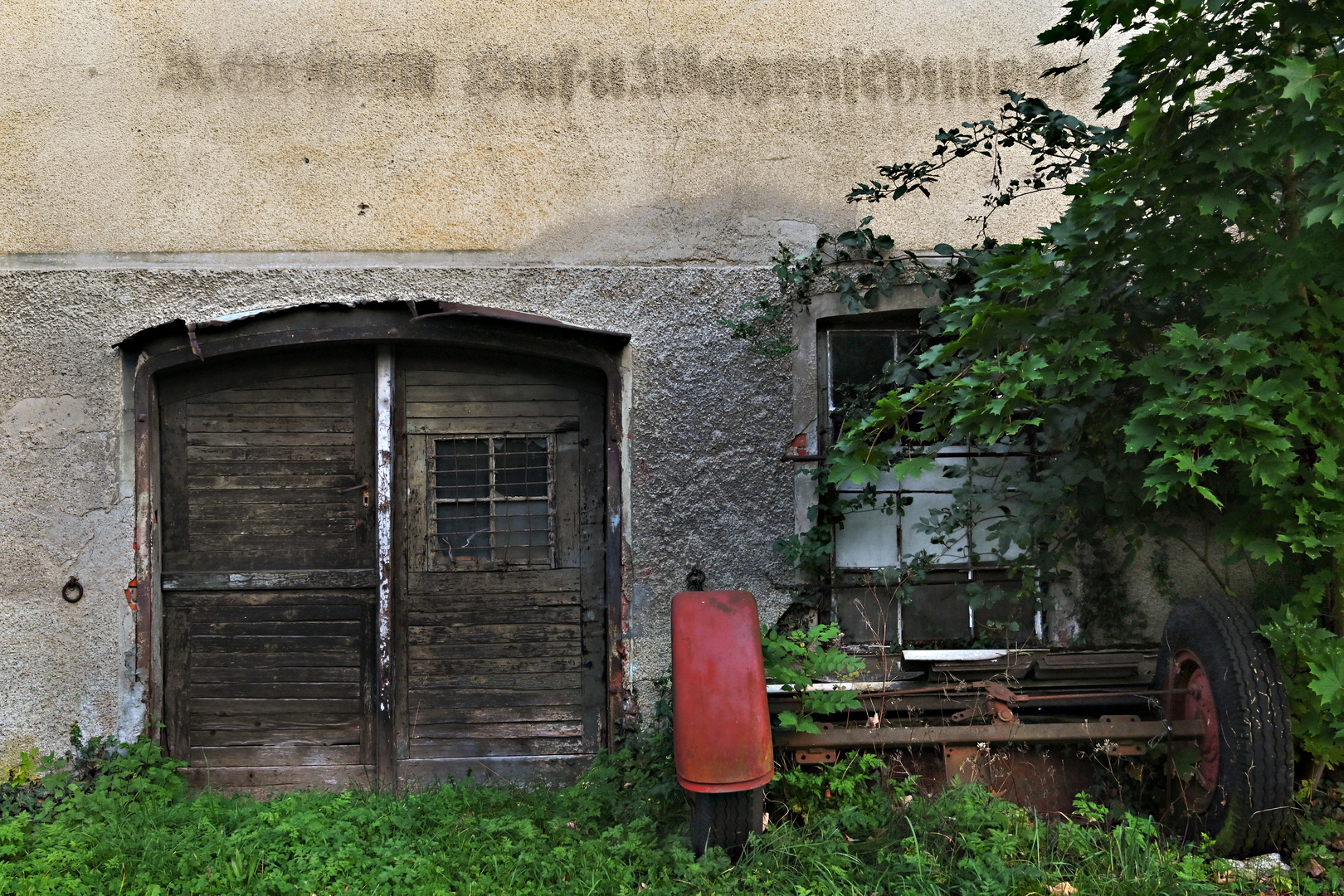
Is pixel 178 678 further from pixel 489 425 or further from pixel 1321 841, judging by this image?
pixel 1321 841

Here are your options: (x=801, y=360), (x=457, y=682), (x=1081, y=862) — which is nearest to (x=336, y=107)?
(x=801, y=360)

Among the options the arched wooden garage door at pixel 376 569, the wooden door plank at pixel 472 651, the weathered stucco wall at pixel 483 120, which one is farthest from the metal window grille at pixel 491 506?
the weathered stucco wall at pixel 483 120

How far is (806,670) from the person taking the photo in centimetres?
323

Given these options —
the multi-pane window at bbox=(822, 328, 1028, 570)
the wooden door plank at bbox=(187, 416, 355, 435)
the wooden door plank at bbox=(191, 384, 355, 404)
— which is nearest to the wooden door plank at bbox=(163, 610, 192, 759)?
the wooden door plank at bbox=(187, 416, 355, 435)

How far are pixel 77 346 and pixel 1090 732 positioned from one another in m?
4.59

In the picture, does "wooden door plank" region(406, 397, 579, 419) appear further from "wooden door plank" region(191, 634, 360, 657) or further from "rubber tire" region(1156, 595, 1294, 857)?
"rubber tire" region(1156, 595, 1294, 857)

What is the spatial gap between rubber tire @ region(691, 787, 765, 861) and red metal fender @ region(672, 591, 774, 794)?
116 millimetres

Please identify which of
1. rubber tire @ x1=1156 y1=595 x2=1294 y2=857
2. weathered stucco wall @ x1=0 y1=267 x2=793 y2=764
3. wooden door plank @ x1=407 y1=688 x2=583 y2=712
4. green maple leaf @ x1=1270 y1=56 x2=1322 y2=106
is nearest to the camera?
green maple leaf @ x1=1270 y1=56 x2=1322 y2=106

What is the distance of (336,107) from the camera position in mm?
4168

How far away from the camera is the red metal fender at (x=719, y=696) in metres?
2.75

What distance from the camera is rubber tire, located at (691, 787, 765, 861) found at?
9.35ft

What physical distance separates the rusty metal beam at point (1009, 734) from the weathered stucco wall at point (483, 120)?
228 cm

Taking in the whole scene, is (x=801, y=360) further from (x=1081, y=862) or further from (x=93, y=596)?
(x=93, y=596)

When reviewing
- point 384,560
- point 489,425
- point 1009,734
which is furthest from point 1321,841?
point 384,560
